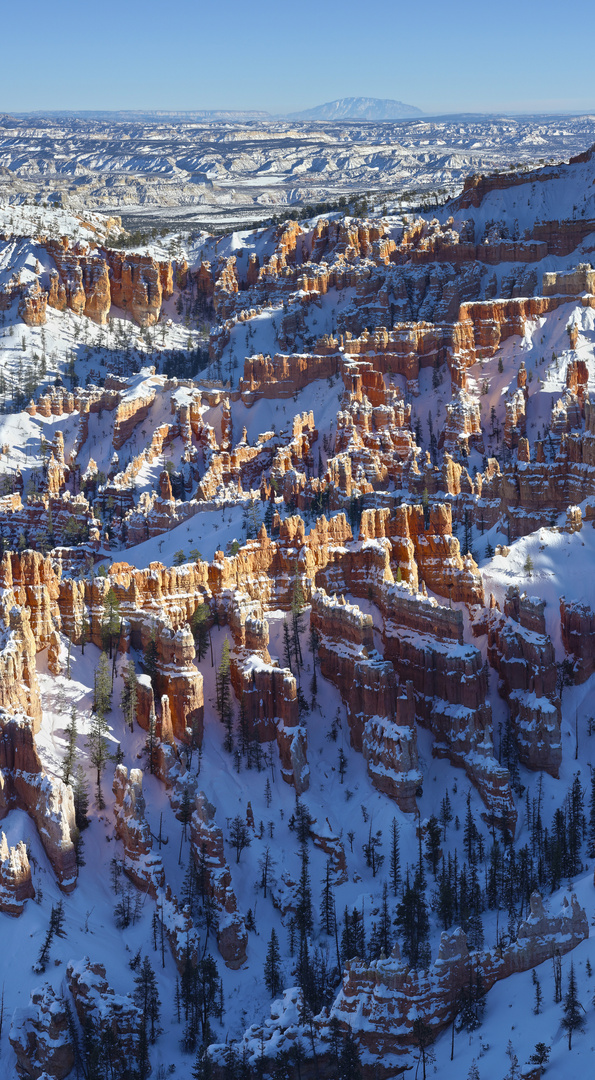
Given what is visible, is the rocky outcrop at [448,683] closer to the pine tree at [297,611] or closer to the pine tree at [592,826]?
the pine tree at [592,826]

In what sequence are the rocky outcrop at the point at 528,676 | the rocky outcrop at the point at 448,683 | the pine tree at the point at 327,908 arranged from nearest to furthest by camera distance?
1. the pine tree at the point at 327,908
2. the rocky outcrop at the point at 448,683
3. the rocky outcrop at the point at 528,676

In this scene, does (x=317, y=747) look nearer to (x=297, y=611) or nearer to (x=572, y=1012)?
(x=297, y=611)

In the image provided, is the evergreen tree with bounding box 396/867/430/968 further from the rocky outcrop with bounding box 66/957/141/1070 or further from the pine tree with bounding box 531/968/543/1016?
the rocky outcrop with bounding box 66/957/141/1070

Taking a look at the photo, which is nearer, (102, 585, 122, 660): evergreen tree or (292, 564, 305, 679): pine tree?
(102, 585, 122, 660): evergreen tree

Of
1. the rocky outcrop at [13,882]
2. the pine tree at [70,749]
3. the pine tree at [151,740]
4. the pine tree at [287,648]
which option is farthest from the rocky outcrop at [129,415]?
the rocky outcrop at [13,882]

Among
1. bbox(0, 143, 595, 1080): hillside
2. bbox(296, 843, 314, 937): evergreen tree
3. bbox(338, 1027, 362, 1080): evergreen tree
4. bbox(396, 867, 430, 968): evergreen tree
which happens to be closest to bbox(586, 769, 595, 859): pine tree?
bbox(0, 143, 595, 1080): hillside

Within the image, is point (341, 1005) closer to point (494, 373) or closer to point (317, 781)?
point (317, 781)
